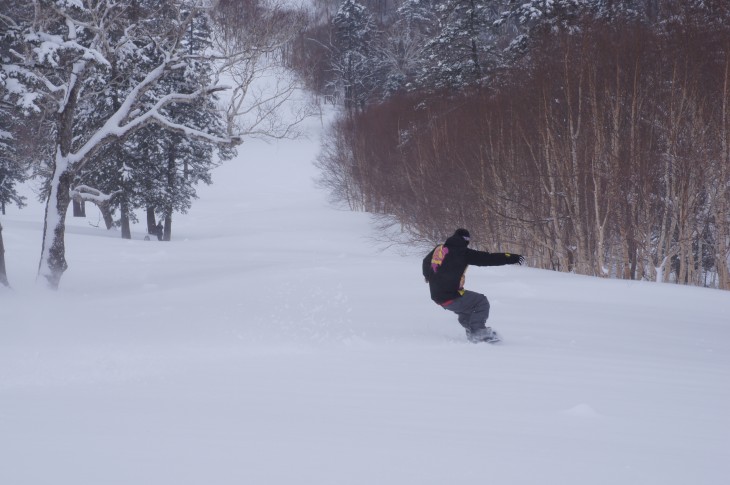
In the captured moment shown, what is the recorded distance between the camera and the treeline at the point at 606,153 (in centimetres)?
1581

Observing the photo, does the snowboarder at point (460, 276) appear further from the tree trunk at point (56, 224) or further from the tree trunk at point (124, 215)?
the tree trunk at point (124, 215)

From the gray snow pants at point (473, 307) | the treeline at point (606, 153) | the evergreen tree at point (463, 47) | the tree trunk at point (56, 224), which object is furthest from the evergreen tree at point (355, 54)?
the gray snow pants at point (473, 307)

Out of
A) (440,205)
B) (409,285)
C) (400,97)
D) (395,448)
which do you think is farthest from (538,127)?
(400,97)

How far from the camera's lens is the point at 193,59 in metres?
11.9

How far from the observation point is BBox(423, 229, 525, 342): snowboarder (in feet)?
23.3

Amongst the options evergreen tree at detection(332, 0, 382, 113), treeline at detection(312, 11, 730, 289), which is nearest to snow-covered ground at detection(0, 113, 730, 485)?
treeline at detection(312, 11, 730, 289)

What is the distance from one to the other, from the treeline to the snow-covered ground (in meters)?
5.63

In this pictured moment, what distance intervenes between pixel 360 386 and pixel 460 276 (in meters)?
2.36

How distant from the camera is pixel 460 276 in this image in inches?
280

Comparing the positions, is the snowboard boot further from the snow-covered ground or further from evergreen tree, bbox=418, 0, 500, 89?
evergreen tree, bbox=418, 0, 500, 89

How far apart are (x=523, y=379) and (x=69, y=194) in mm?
9857

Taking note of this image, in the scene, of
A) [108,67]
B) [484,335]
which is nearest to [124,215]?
[108,67]

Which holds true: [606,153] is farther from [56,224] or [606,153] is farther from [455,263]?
[56,224]

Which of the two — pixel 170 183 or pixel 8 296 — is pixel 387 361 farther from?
pixel 170 183
